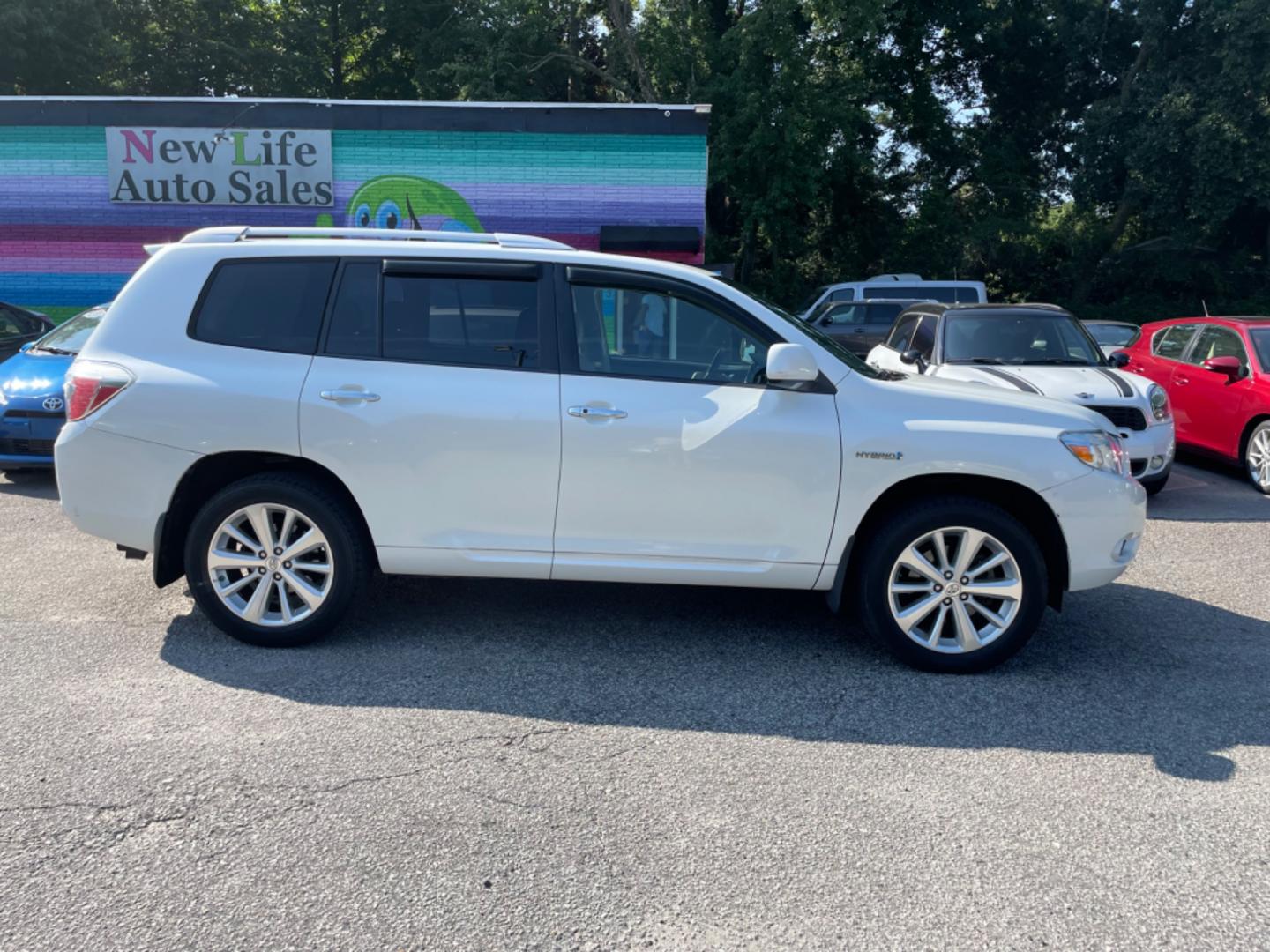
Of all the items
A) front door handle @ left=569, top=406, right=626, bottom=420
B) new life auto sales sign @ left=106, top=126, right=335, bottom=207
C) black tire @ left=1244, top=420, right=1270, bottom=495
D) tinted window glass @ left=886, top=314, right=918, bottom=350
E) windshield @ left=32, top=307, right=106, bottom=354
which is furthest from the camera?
new life auto sales sign @ left=106, top=126, right=335, bottom=207

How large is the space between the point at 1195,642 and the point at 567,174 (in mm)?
10888

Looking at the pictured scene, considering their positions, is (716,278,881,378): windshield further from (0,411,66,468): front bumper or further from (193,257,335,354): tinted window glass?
(0,411,66,468): front bumper

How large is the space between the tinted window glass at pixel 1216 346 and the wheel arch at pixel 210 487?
8.69m

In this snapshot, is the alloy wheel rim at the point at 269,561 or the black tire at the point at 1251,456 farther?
the black tire at the point at 1251,456

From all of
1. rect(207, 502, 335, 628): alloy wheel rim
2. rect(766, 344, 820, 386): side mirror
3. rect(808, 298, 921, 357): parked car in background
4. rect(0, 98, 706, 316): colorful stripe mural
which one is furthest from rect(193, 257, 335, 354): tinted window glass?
rect(808, 298, 921, 357): parked car in background

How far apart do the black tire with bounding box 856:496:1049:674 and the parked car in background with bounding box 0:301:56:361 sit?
1009 cm

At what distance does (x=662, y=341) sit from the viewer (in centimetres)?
491

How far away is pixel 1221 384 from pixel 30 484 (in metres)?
10.9

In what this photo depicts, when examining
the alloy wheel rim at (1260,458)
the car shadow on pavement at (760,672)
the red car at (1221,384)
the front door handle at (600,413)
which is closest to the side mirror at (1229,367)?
the red car at (1221,384)

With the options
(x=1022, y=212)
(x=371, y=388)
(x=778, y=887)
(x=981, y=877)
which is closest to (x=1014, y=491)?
(x=981, y=877)

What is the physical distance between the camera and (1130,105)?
24.6 metres

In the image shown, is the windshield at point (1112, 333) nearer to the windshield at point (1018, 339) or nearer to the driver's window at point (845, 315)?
the driver's window at point (845, 315)

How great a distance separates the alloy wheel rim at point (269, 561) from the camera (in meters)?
4.84

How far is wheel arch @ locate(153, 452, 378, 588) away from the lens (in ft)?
16.1
